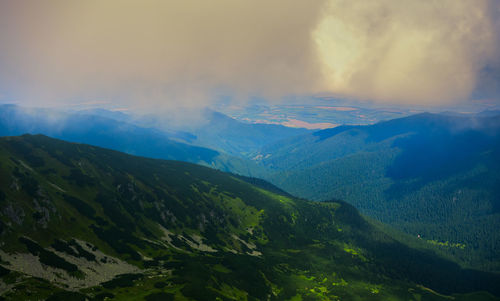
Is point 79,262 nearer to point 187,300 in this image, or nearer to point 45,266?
point 45,266

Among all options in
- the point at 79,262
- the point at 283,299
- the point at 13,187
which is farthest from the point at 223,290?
the point at 13,187

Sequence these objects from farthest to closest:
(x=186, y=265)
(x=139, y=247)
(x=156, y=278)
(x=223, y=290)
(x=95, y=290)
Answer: (x=139, y=247), (x=186, y=265), (x=223, y=290), (x=156, y=278), (x=95, y=290)

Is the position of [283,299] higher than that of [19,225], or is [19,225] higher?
[19,225]

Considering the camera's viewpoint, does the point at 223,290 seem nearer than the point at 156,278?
No

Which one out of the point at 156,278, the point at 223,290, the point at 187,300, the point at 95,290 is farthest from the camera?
the point at 223,290

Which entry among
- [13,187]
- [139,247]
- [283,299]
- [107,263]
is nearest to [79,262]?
[107,263]

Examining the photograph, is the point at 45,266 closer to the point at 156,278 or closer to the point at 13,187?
the point at 156,278

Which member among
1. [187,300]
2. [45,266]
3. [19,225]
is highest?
[19,225]

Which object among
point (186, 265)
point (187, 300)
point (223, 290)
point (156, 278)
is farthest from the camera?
point (186, 265)

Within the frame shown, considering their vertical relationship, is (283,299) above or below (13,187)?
below
